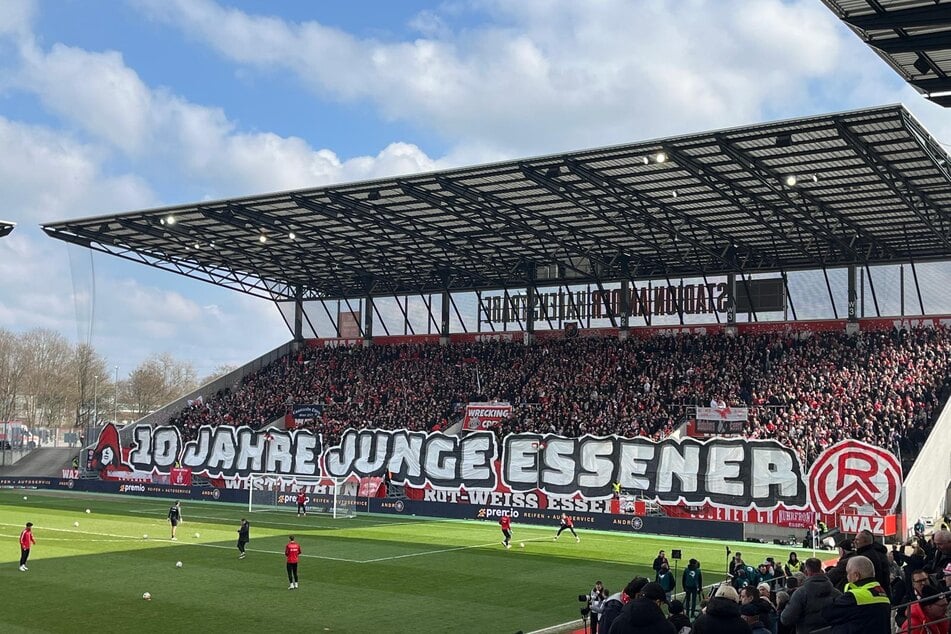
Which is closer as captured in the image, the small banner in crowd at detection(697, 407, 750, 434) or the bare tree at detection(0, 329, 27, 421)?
the small banner in crowd at detection(697, 407, 750, 434)

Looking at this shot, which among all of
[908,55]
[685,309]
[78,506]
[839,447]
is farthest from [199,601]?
[685,309]

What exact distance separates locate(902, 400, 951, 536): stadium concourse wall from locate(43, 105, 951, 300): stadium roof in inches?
392

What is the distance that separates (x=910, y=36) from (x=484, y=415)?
140 feet

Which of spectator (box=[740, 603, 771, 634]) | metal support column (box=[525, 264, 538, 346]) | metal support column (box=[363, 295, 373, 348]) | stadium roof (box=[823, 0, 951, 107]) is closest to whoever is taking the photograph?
spectator (box=[740, 603, 771, 634])

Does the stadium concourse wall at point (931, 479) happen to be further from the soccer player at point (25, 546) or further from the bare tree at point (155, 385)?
the bare tree at point (155, 385)

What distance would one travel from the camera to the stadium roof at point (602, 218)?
130 feet

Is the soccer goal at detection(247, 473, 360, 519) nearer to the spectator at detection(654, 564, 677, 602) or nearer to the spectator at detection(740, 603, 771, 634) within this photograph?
the spectator at detection(654, 564, 677, 602)

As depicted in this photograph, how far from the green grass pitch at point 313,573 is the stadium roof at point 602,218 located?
16182 millimetres

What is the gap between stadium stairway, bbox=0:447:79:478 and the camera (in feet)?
243

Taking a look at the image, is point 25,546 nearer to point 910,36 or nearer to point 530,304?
point 910,36

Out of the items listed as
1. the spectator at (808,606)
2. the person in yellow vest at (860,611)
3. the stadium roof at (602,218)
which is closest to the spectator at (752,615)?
the spectator at (808,606)

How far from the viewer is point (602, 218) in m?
48.7

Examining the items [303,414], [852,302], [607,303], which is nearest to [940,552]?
[852,302]

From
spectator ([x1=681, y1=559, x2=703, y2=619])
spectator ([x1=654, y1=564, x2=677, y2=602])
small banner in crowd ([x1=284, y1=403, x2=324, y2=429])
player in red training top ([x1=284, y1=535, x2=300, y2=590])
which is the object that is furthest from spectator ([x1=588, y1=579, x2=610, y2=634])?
small banner in crowd ([x1=284, y1=403, x2=324, y2=429])
